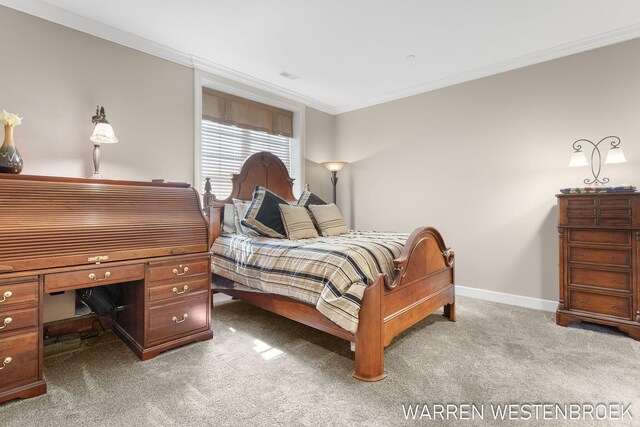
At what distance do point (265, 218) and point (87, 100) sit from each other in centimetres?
179

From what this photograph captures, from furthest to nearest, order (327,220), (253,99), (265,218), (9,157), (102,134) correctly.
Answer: (253,99) < (327,220) < (265,218) < (102,134) < (9,157)

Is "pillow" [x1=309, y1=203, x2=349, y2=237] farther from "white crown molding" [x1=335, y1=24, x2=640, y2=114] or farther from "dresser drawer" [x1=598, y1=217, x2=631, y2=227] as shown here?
"dresser drawer" [x1=598, y1=217, x2=631, y2=227]

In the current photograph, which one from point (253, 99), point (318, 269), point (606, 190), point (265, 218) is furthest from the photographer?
point (253, 99)

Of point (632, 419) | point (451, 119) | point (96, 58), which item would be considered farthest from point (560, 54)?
point (96, 58)

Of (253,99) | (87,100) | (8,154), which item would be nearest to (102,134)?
(87,100)

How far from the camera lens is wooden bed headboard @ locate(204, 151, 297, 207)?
143 inches

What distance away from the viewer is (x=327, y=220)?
3.43 meters

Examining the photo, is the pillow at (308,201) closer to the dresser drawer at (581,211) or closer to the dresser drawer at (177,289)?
the dresser drawer at (177,289)

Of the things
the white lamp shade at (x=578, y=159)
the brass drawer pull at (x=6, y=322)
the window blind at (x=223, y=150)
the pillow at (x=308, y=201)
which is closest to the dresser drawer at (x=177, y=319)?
the brass drawer pull at (x=6, y=322)

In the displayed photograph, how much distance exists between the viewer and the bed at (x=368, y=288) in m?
1.93

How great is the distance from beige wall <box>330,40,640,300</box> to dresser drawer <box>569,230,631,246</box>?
440mm

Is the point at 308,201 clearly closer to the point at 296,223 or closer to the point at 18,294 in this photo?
the point at 296,223

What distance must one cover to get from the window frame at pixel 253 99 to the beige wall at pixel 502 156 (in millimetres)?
1014

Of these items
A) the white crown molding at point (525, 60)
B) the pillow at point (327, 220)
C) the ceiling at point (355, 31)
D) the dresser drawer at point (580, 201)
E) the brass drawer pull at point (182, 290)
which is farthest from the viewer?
the pillow at point (327, 220)
